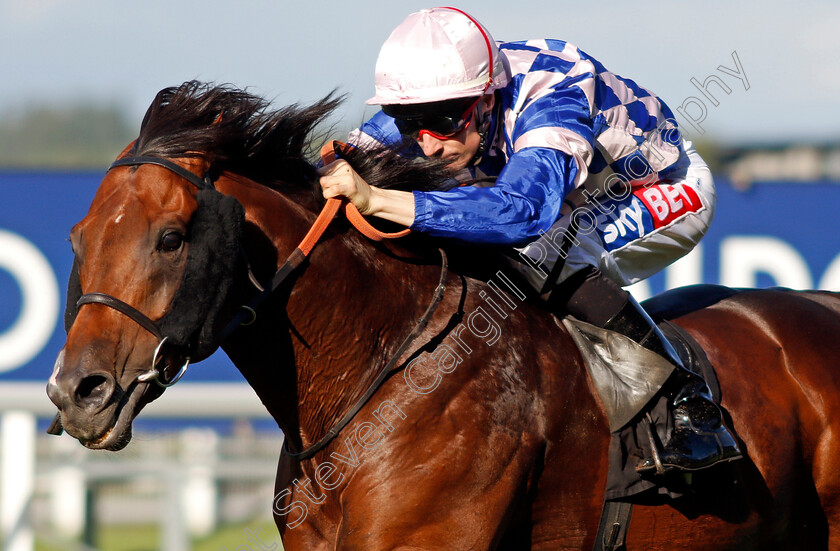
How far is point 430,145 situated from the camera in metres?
2.74

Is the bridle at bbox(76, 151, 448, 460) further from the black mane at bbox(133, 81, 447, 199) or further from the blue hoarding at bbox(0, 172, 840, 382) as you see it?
the blue hoarding at bbox(0, 172, 840, 382)

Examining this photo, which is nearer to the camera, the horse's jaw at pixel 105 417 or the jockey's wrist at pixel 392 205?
the horse's jaw at pixel 105 417

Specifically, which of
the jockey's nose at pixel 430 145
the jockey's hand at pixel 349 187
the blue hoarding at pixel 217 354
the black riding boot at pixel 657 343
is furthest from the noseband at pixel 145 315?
the blue hoarding at pixel 217 354

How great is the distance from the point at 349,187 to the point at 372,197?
0.06 metres

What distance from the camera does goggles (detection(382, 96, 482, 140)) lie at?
2637 mm

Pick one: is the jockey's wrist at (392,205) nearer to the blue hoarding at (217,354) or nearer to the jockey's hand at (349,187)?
the jockey's hand at (349,187)

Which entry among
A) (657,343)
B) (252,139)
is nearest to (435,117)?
(252,139)

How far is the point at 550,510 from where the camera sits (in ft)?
8.39

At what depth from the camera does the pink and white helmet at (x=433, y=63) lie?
8.52ft

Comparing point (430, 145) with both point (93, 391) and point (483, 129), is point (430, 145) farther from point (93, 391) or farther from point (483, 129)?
point (93, 391)

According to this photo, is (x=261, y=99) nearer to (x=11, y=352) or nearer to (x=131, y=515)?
(x=11, y=352)

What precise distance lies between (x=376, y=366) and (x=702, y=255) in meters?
5.21

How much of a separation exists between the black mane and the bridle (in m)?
0.08

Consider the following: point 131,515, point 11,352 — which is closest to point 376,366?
point 11,352
